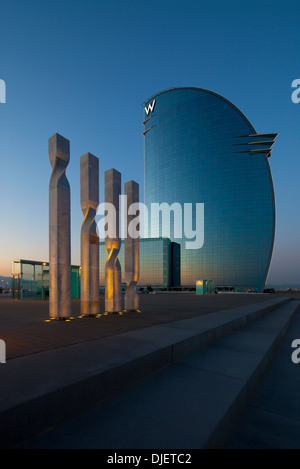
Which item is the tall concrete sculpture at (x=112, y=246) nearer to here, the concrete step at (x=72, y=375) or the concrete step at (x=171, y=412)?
the concrete step at (x=72, y=375)

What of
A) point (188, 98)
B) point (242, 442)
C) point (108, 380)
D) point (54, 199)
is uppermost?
point (188, 98)

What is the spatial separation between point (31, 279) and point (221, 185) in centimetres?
6777

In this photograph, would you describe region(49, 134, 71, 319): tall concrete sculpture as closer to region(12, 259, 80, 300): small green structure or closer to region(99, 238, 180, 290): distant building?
region(12, 259, 80, 300): small green structure

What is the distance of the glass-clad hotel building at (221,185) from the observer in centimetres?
7544

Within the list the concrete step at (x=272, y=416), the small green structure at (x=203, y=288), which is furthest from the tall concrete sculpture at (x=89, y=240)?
the small green structure at (x=203, y=288)

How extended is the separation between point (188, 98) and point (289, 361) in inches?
3964

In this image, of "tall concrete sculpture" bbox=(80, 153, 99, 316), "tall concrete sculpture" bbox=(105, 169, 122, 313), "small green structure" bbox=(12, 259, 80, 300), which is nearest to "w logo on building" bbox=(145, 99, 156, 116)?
"small green structure" bbox=(12, 259, 80, 300)

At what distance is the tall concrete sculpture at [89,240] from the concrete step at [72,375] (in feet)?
19.7

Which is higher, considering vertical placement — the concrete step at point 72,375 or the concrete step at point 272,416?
the concrete step at point 72,375

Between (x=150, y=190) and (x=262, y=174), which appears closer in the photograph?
(x=262, y=174)

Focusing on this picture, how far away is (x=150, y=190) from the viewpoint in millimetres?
99438

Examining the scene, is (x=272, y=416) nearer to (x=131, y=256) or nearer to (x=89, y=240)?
(x=89, y=240)

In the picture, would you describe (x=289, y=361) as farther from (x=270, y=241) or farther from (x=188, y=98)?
(x=188, y=98)

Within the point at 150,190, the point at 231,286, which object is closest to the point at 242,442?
the point at 231,286
